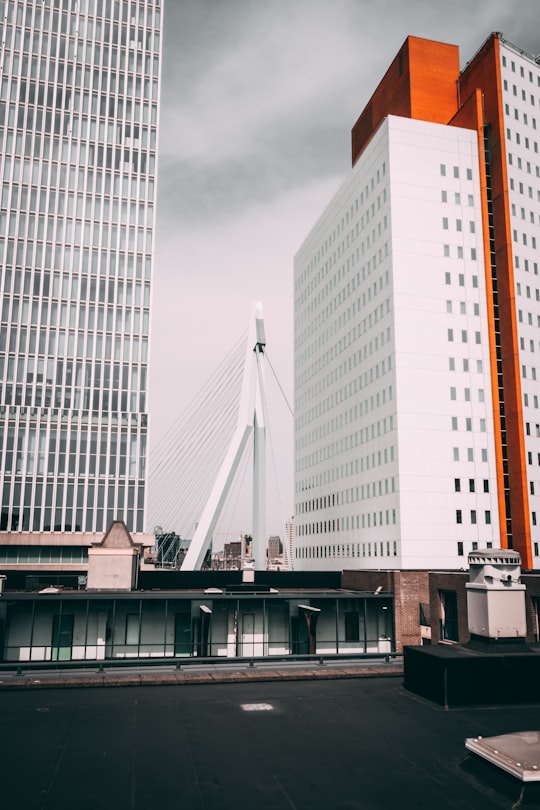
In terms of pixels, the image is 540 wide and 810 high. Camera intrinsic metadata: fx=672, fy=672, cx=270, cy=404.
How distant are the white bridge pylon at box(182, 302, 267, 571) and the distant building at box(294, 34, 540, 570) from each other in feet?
47.8

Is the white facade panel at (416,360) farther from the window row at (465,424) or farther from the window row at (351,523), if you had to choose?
the window row at (351,523)

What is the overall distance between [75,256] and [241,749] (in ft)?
325

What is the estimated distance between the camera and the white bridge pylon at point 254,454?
70500mm

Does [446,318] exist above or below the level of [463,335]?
above

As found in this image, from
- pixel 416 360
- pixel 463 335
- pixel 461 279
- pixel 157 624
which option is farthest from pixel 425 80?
pixel 157 624

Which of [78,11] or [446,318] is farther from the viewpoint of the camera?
[78,11]

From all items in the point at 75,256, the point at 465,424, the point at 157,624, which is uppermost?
the point at 75,256

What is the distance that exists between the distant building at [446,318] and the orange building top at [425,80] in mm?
192

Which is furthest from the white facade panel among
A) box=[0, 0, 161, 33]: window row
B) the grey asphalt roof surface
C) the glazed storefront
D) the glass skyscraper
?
the grey asphalt roof surface

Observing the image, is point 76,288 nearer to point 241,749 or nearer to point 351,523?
point 351,523

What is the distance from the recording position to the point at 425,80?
8769 cm

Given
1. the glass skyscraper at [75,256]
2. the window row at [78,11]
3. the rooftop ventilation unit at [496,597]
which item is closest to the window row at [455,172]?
the glass skyscraper at [75,256]

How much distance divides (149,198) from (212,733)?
10227cm

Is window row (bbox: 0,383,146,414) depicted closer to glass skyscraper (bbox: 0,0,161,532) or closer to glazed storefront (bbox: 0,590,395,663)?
glass skyscraper (bbox: 0,0,161,532)
